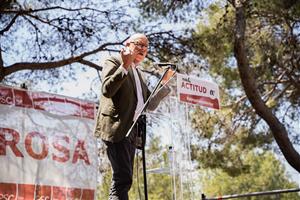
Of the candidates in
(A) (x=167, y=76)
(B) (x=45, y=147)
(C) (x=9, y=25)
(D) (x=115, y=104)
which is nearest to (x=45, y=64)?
(C) (x=9, y=25)

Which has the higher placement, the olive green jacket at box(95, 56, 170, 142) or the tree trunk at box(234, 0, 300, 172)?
the tree trunk at box(234, 0, 300, 172)

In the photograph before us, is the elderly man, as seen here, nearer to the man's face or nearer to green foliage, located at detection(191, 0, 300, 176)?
the man's face

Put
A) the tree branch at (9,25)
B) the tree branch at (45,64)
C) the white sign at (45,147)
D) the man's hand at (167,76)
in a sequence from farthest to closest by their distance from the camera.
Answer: the tree branch at (9,25) < the tree branch at (45,64) < the white sign at (45,147) < the man's hand at (167,76)

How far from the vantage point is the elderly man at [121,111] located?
6.49 feet

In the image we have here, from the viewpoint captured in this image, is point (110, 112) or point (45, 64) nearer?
point (110, 112)

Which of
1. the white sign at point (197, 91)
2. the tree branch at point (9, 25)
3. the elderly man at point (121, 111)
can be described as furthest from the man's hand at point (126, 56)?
the tree branch at point (9, 25)

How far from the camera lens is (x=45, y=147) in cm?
398

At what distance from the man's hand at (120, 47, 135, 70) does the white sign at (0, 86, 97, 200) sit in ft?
6.64

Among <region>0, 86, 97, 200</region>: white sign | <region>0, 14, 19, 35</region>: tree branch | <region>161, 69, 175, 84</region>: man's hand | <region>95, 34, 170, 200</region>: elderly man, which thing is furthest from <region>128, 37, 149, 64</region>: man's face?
<region>0, 14, 19, 35</region>: tree branch

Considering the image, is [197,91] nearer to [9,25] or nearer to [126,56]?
[126,56]

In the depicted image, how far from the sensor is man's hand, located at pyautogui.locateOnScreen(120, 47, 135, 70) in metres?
1.98

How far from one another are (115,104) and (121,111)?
35mm

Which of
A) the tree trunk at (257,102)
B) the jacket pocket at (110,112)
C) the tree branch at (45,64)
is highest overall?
the tree branch at (45,64)

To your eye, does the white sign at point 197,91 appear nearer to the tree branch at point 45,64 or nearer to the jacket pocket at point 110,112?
the jacket pocket at point 110,112
